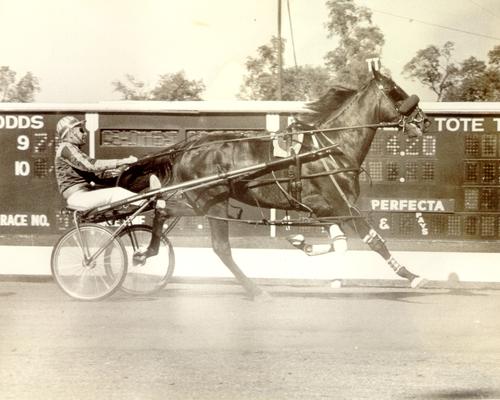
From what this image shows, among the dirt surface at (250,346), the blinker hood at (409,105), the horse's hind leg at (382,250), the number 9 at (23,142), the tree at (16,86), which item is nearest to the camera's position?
the dirt surface at (250,346)

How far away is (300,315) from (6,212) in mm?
7242

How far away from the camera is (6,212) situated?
14.3 meters

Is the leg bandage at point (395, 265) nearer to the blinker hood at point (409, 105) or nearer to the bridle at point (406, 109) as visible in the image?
the bridle at point (406, 109)

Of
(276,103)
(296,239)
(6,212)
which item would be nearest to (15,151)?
(6,212)

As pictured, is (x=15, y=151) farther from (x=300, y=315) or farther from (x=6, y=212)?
(x=300, y=315)

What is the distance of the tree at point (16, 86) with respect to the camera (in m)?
21.0

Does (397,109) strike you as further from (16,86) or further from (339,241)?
(16,86)

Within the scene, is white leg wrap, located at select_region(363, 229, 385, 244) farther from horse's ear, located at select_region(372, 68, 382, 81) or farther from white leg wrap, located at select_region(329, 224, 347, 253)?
horse's ear, located at select_region(372, 68, 382, 81)

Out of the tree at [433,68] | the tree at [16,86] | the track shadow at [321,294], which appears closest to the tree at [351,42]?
the tree at [433,68]

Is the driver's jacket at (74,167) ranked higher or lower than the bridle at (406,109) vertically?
lower

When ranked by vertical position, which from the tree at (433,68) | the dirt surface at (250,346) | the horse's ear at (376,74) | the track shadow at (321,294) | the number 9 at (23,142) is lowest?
the dirt surface at (250,346)

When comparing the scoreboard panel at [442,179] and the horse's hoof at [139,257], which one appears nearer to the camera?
the horse's hoof at [139,257]

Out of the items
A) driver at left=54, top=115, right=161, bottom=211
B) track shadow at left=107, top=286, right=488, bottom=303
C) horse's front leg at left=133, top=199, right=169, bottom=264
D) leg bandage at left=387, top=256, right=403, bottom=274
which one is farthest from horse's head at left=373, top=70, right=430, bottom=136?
driver at left=54, top=115, right=161, bottom=211

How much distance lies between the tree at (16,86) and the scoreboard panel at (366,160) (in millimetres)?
6876
